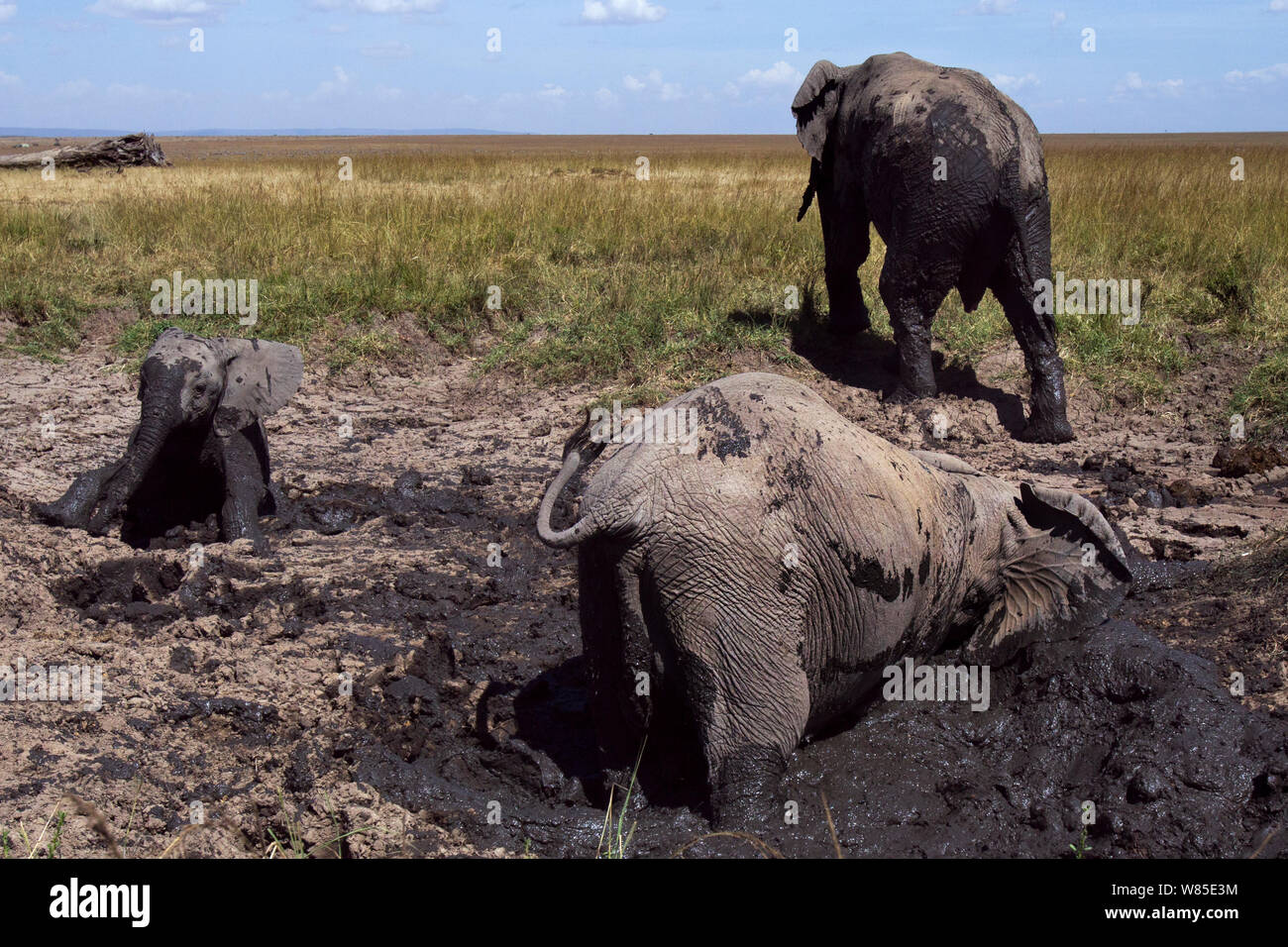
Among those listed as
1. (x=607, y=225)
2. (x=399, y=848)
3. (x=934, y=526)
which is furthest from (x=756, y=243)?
(x=399, y=848)

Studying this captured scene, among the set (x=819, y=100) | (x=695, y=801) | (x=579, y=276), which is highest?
(x=819, y=100)

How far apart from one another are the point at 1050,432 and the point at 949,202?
1.76 m

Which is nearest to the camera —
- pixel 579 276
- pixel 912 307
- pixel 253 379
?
pixel 253 379

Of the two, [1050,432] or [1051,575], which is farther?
[1050,432]

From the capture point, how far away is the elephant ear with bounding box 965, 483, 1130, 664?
4199 mm

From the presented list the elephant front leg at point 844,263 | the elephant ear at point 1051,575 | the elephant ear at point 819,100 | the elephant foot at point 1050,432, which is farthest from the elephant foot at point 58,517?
the elephant foot at point 1050,432

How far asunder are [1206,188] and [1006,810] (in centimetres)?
1269

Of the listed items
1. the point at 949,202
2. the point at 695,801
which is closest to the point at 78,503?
the point at 695,801

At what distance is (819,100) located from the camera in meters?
8.91

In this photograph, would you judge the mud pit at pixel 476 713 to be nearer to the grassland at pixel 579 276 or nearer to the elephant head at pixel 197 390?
the elephant head at pixel 197 390

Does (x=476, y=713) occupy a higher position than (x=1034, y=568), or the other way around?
(x=1034, y=568)

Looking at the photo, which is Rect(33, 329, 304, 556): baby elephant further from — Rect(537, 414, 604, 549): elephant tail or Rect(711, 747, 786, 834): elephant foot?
Rect(711, 747, 786, 834): elephant foot

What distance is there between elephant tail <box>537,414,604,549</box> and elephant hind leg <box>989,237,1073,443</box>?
15.4 ft

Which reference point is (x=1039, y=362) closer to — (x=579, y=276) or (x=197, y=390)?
(x=579, y=276)
